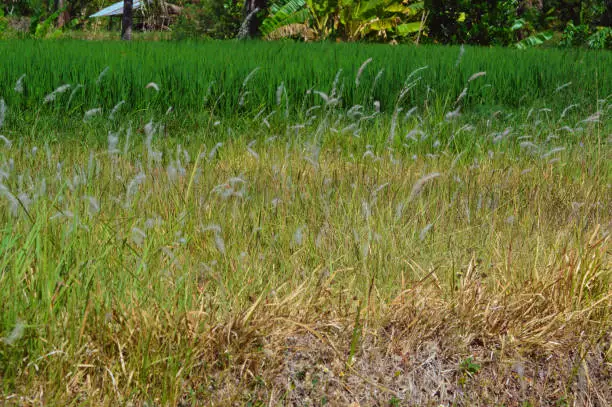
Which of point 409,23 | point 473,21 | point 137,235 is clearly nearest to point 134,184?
point 137,235

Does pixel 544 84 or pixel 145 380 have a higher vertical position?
pixel 544 84

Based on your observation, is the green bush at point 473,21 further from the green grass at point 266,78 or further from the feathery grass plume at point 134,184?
the feathery grass plume at point 134,184

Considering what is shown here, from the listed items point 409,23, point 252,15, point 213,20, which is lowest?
point 213,20

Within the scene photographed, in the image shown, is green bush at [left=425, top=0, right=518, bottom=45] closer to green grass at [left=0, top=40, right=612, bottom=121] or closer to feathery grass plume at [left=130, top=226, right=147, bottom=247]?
green grass at [left=0, top=40, right=612, bottom=121]

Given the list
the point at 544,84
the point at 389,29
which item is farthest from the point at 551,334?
the point at 389,29

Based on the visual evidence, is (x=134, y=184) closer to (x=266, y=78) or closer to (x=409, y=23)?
(x=266, y=78)

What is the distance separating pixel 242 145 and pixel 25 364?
3.00 meters

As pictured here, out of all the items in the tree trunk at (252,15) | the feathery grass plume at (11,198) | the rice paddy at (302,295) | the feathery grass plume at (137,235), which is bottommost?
the rice paddy at (302,295)

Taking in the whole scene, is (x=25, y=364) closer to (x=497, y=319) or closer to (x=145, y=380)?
(x=145, y=380)

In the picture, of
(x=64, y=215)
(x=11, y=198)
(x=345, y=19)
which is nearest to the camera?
(x=11, y=198)

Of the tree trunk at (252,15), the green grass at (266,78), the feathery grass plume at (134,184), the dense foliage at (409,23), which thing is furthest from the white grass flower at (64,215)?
the tree trunk at (252,15)

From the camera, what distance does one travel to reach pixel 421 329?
7.79 feet

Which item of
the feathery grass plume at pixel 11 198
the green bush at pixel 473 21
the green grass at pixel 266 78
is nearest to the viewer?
the feathery grass plume at pixel 11 198

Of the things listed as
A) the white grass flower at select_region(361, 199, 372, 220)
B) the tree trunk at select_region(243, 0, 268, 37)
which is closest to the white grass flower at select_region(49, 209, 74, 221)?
the white grass flower at select_region(361, 199, 372, 220)
